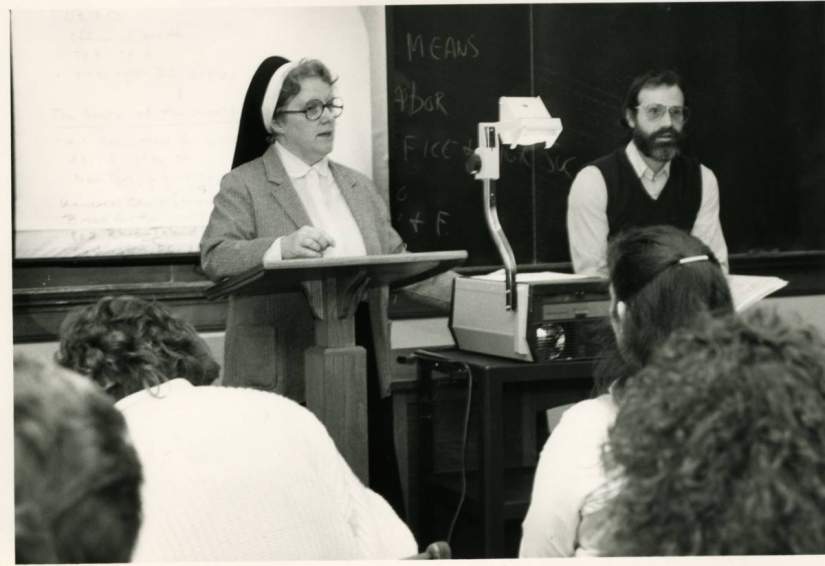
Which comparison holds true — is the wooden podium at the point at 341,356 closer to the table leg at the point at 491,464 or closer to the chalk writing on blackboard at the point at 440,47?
the table leg at the point at 491,464

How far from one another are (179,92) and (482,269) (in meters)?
1.17

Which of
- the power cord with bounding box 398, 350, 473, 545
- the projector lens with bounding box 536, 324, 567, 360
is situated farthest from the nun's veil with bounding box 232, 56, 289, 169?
the projector lens with bounding box 536, 324, 567, 360

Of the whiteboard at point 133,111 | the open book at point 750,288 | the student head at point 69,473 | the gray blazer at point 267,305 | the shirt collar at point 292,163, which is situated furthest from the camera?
the whiteboard at point 133,111

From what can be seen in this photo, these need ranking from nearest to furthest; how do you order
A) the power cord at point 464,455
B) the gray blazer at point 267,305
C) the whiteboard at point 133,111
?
the gray blazer at point 267,305, the power cord at point 464,455, the whiteboard at point 133,111

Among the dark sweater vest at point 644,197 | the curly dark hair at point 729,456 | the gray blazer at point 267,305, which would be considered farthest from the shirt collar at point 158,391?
the dark sweater vest at point 644,197

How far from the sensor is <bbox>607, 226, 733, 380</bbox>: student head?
2133 mm

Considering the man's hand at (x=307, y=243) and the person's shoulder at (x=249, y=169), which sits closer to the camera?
the man's hand at (x=307, y=243)

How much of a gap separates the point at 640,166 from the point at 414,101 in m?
0.79

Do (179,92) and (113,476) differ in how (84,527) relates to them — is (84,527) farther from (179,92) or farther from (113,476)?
(179,92)

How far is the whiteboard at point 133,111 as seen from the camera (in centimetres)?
389

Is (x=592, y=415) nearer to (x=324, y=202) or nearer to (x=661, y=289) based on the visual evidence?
(x=661, y=289)

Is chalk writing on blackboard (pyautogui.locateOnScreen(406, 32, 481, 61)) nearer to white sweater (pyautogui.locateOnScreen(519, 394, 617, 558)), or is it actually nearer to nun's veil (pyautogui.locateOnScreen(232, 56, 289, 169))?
nun's veil (pyautogui.locateOnScreen(232, 56, 289, 169))

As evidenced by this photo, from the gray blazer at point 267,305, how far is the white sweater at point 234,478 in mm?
1125

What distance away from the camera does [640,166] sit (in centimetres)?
401
